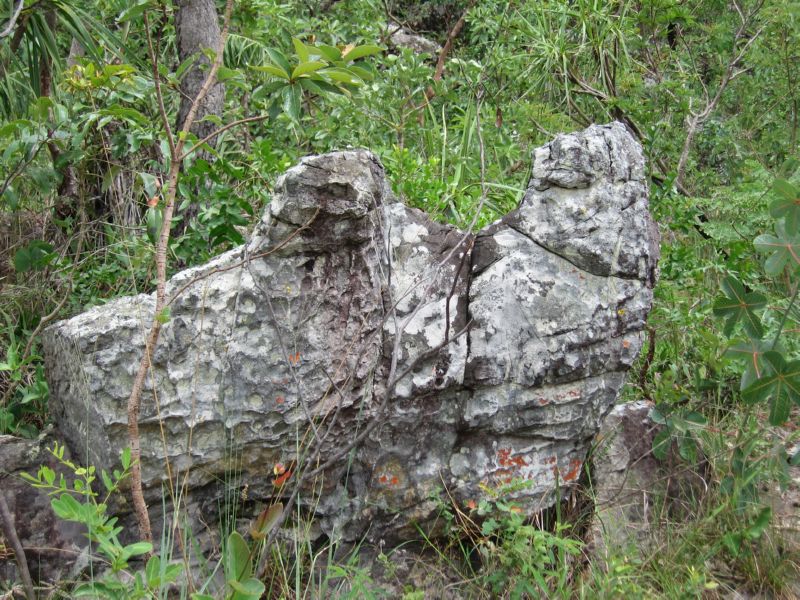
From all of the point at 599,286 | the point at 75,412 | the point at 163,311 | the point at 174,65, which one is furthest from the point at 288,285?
the point at 174,65

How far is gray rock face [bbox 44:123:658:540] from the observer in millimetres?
2260

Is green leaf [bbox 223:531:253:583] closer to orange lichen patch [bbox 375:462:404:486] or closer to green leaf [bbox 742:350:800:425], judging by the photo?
orange lichen patch [bbox 375:462:404:486]

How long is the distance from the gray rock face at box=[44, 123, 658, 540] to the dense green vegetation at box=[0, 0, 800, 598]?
232 mm

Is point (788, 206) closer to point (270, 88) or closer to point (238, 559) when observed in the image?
point (270, 88)

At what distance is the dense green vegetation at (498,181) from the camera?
2322 mm

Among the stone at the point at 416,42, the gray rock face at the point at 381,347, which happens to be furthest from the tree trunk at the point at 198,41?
the stone at the point at 416,42

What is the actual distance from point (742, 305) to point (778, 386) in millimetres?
287

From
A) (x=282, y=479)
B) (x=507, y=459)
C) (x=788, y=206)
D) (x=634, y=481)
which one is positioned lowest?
(x=634, y=481)

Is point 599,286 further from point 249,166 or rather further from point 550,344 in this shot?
point 249,166

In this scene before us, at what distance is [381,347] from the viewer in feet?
7.91

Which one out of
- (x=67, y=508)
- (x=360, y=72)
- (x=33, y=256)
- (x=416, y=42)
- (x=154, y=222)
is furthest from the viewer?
(x=416, y=42)

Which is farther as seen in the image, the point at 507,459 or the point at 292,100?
the point at 507,459

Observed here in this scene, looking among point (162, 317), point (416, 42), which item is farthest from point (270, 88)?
point (416, 42)

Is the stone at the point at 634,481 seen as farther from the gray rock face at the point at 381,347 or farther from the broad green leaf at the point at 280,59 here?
the broad green leaf at the point at 280,59
